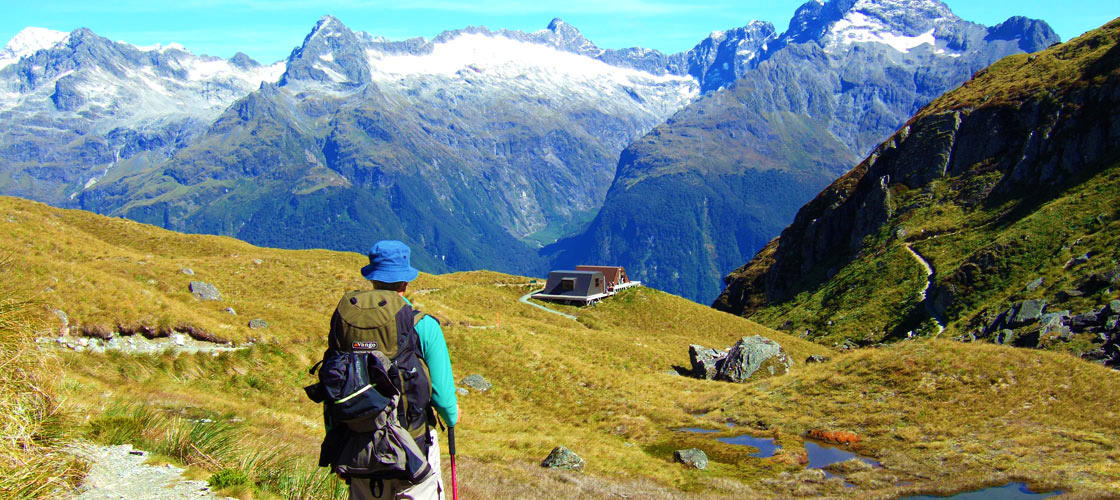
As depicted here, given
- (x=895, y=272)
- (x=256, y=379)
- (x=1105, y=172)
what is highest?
(x=1105, y=172)

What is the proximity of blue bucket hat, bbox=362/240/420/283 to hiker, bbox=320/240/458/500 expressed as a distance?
0.06ft

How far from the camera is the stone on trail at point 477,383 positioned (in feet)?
108

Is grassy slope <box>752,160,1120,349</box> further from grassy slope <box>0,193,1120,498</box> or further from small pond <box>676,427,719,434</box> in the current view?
small pond <box>676,427,719,434</box>

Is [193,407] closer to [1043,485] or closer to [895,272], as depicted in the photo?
[1043,485]

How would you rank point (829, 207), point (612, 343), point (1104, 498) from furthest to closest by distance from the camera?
point (829, 207) → point (612, 343) → point (1104, 498)

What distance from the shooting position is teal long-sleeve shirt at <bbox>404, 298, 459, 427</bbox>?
27.5ft

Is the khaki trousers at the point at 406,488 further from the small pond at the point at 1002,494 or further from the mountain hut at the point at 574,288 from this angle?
the mountain hut at the point at 574,288

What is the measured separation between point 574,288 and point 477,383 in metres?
43.3

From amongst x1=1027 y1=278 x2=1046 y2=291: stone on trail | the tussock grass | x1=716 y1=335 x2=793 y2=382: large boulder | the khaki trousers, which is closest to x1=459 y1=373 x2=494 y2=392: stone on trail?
x1=716 y1=335 x2=793 y2=382: large boulder

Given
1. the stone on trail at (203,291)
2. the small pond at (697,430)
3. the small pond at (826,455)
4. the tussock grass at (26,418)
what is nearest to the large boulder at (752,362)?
the small pond at (697,430)

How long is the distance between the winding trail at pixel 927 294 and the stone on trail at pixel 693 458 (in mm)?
42350

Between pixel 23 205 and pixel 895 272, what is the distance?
88.1m

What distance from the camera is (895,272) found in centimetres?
7662

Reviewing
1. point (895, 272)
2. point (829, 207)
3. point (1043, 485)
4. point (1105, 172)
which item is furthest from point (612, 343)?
point (829, 207)
